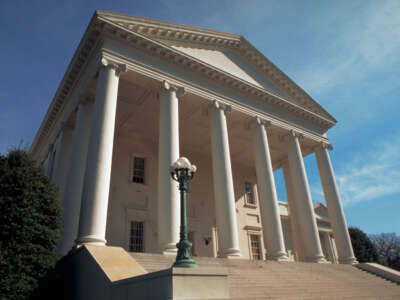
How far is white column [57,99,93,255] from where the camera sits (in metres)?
14.8

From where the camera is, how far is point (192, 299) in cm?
668

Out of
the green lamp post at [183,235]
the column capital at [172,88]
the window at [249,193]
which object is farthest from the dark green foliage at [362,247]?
the green lamp post at [183,235]

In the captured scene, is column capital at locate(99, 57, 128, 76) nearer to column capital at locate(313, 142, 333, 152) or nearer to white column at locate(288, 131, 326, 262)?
white column at locate(288, 131, 326, 262)

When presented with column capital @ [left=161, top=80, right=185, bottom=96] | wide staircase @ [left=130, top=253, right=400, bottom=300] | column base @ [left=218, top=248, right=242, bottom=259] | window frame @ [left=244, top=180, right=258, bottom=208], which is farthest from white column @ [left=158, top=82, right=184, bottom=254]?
window frame @ [left=244, top=180, right=258, bottom=208]

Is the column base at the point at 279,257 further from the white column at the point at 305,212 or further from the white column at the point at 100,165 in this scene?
the white column at the point at 100,165

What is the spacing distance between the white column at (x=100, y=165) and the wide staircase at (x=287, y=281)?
2.02 m

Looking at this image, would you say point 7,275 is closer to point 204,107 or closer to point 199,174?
point 204,107

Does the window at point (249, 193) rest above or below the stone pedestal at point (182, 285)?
above

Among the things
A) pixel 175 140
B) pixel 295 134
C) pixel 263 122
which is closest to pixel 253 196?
pixel 295 134

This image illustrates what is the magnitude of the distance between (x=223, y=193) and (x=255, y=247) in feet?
44.2

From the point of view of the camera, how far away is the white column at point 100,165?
12297 mm

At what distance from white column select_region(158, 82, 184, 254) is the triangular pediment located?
3.41m

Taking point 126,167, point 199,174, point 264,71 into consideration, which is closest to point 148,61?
point 126,167

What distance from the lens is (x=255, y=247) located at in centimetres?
2781
